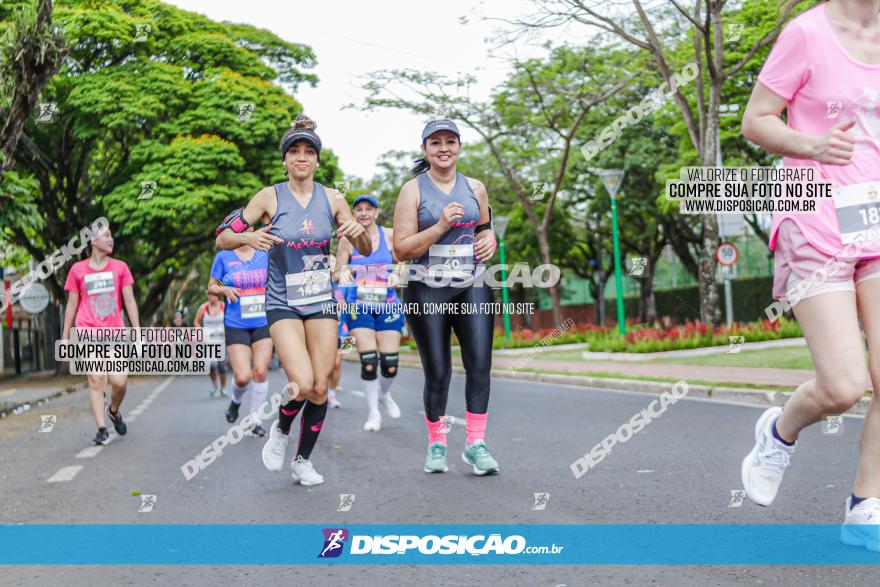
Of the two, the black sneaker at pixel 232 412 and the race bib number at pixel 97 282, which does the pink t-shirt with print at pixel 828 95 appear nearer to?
the race bib number at pixel 97 282

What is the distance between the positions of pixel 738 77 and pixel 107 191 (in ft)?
63.6

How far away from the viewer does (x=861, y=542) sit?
4.11 m

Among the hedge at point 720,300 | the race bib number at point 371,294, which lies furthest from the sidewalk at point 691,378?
the hedge at point 720,300

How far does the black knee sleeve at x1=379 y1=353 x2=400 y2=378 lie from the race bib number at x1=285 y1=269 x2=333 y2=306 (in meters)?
3.33

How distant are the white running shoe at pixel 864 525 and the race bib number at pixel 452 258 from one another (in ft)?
9.23

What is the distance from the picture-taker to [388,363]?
9688 millimetres

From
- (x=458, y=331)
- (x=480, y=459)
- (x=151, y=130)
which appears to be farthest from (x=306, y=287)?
(x=151, y=130)

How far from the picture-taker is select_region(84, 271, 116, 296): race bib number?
9.57 metres

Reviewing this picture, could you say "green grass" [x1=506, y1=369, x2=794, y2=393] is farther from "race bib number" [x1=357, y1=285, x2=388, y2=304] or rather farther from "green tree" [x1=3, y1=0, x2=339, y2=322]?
"green tree" [x1=3, y1=0, x2=339, y2=322]

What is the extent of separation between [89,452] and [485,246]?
Result: 16.3 ft

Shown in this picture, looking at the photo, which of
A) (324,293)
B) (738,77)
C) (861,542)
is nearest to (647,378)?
(324,293)

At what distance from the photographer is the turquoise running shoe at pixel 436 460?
6.76 meters

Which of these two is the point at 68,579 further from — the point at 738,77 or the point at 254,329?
the point at 738,77

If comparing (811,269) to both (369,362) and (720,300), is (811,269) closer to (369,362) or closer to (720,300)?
(369,362)
